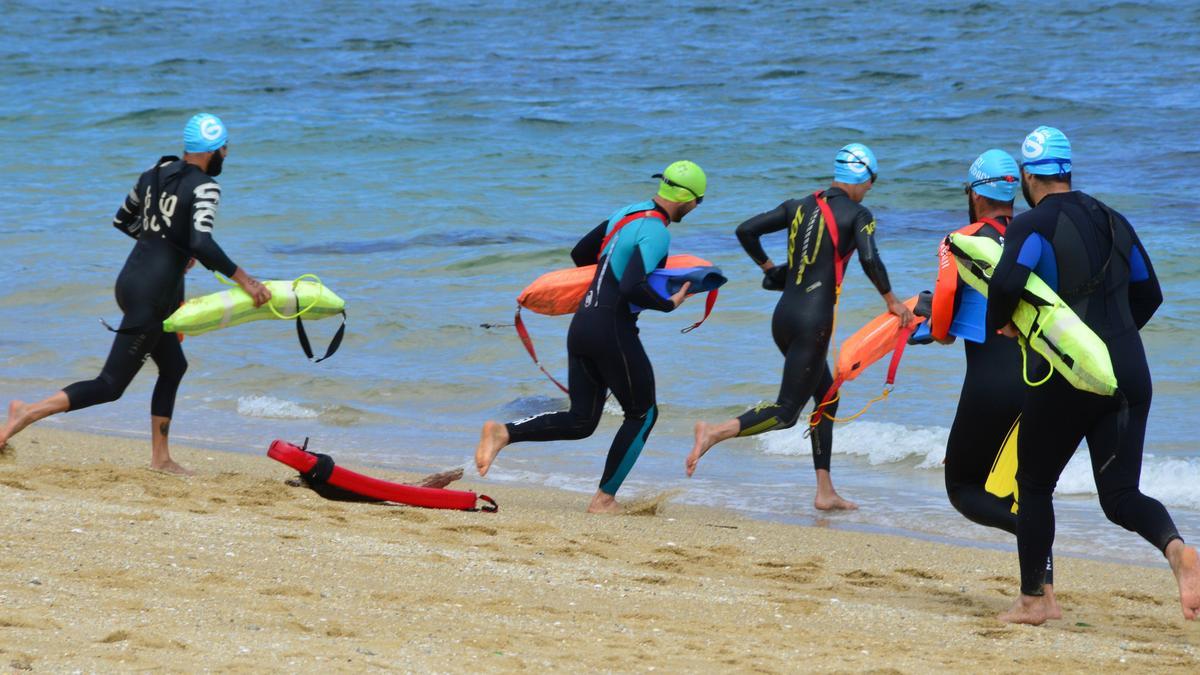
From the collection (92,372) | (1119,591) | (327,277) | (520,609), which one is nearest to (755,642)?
(520,609)

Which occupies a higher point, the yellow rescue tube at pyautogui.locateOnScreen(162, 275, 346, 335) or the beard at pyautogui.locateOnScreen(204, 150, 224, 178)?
the beard at pyautogui.locateOnScreen(204, 150, 224, 178)

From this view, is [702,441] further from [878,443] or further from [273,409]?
[273,409]

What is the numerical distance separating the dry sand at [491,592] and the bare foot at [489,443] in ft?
0.96

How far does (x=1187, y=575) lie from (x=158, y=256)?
4.97 meters

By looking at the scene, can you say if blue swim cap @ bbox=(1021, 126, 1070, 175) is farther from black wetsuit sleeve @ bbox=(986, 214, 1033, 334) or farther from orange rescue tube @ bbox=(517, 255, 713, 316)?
orange rescue tube @ bbox=(517, 255, 713, 316)

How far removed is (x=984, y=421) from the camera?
5438 millimetres

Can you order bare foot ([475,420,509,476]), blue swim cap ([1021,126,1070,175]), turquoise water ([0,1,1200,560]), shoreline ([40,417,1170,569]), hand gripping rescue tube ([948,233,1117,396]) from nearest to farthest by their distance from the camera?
hand gripping rescue tube ([948,233,1117,396])
blue swim cap ([1021,126,1070,175])
shoreline ([40,417,1170,569])
bare foot ([475,420,509,476])
turquoise water ([0,1,1200,560])

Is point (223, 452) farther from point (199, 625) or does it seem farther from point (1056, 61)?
point (1056, 61)

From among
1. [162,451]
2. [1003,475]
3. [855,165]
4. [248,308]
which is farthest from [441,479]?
[1003,475]

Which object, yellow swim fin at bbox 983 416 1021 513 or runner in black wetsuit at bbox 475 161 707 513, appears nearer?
yellow swim fin at bbox 983 416 1021 513

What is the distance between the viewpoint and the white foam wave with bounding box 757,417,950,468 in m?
9.16

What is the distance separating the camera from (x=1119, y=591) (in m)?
6.08

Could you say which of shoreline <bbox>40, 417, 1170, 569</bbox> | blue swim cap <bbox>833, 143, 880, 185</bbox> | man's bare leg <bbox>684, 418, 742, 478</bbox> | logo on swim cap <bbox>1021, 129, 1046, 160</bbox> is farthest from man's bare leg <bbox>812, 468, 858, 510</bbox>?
logo on swim cap <bbox>1021, 129, 1046, 160</bbox>

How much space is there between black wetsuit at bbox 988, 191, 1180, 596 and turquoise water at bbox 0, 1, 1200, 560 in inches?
97.9
